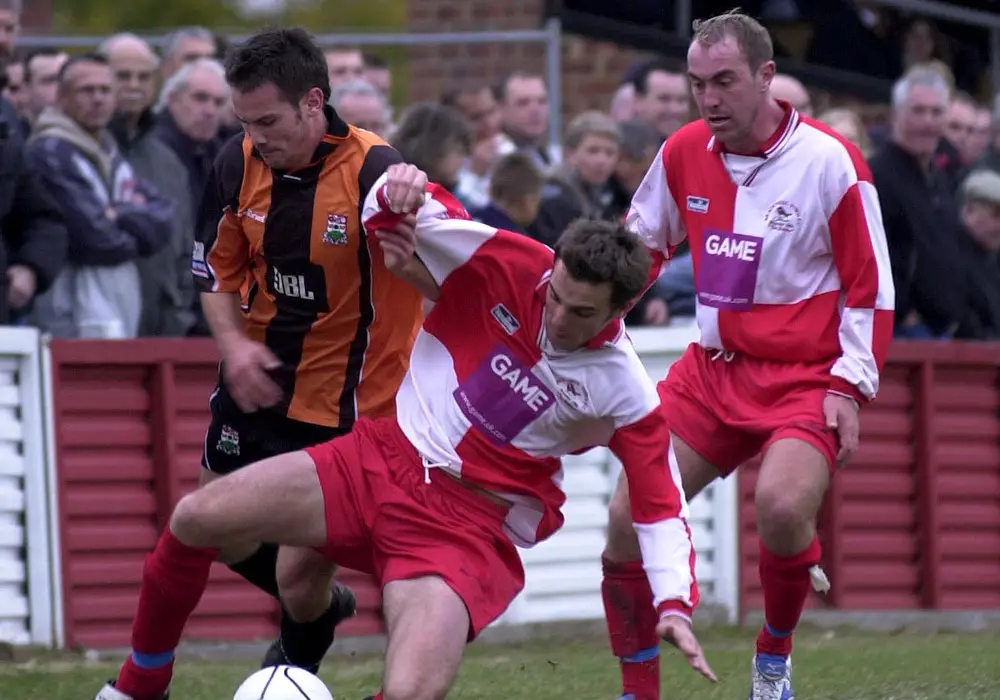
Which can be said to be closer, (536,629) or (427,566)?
(427,566)

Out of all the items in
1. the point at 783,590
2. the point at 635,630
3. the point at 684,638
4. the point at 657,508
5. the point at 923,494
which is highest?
the point at 657,508

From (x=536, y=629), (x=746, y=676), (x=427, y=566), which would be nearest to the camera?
(x=427, y=566)

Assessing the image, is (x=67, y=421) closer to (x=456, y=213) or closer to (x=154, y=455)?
(x=154, y=455)

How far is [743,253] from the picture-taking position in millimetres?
6719

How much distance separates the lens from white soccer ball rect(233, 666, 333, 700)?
566cm

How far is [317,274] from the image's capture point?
629 centimetres

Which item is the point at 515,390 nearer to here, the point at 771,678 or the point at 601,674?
the point at 771,678

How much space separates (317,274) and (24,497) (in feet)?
9.90

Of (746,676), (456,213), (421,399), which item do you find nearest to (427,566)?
(421,399)

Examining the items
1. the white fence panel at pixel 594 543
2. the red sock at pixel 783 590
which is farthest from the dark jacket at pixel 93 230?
the red sock at pixel 783 590

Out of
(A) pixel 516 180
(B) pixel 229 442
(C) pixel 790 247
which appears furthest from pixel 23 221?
(C) pixel 790 247

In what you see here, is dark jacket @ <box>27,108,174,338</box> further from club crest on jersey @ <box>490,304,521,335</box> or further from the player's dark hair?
club crest on jersey @ <box>490,304,521,335</box>

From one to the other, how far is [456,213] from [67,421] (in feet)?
Result: 12.3

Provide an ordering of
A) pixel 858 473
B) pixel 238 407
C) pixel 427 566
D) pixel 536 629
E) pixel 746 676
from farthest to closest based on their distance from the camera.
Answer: pixel 858 473, pixel 536 629, pixel 746 676, pixel 238 407, pixel 427 566
